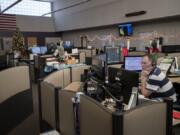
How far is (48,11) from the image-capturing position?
15000mm

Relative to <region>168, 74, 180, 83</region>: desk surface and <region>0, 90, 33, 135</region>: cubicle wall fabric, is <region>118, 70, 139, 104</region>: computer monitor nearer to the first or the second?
<region>168, 74, 180, 83</region>: desk surface

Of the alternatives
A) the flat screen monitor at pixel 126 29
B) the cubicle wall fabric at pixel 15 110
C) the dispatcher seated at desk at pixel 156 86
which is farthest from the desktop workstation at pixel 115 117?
the flat screen monitor at pixel 126 29

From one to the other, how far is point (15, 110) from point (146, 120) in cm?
306

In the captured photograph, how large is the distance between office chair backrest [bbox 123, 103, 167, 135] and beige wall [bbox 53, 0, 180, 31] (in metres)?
6.22

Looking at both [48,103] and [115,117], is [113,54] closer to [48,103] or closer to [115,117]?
[48,103]

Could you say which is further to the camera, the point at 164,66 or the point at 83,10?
the point at 83,10

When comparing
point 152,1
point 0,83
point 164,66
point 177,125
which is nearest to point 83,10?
point 152,1

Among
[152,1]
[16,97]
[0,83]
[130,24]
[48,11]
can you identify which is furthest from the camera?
[48,11]

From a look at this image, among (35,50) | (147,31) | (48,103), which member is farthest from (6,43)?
(48,103)

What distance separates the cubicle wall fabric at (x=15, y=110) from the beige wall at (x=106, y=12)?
5.52 metres

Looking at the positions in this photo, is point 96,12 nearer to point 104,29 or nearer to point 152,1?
point 104,29

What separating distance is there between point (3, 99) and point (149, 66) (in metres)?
2.46

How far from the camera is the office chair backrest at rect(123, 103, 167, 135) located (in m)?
1.43

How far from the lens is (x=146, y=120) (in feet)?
5.08
